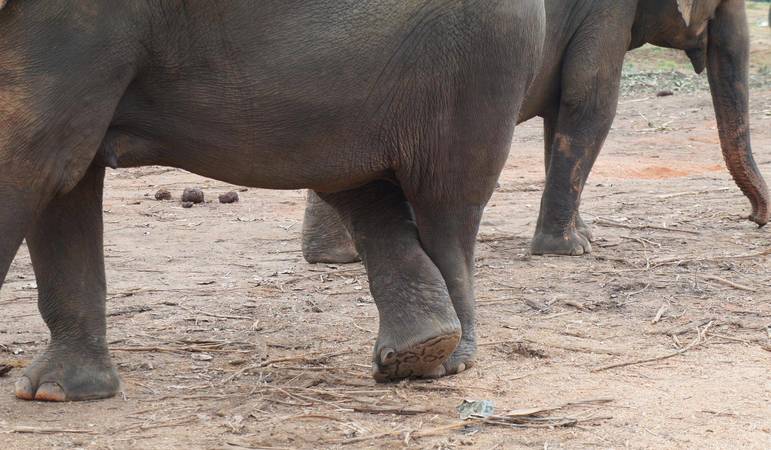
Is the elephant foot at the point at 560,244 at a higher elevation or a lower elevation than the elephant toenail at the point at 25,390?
higher

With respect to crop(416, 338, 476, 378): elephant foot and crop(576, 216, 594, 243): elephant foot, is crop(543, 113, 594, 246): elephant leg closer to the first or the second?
crop(576, 216, 594, 243): elephant foot

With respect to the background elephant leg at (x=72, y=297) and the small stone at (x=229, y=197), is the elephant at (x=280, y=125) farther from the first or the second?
the small stone at (x=229, y=197)

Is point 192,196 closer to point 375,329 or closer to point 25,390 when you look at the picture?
point 375,329

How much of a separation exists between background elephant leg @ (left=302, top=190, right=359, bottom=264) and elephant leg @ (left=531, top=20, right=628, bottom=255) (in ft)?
3.15

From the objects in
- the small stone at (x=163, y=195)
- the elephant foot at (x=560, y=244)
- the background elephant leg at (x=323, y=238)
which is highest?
the small stone at (x=163, y=195)

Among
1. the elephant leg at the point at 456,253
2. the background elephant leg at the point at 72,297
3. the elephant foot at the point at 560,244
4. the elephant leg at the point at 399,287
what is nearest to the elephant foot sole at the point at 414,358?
the elephant leg at the point at 399,287

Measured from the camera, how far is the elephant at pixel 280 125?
3025mm

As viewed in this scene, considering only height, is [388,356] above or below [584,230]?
below

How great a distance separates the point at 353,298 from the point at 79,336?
70.8 inches

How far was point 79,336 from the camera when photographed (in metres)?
3.66

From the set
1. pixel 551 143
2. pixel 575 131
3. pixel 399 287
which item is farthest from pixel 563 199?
pixel 399 287

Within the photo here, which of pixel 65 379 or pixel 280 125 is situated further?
pixel 65 379

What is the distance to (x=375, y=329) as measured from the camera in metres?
4.70

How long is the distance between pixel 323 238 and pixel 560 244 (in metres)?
1.16
